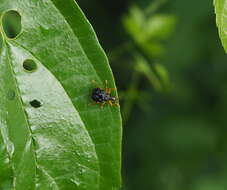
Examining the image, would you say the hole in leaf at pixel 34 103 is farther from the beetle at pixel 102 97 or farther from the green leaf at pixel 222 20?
the green leaf at pixel 222 20

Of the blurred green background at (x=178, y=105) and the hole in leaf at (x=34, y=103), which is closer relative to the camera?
the hole in leaf at (x=34, y=103)

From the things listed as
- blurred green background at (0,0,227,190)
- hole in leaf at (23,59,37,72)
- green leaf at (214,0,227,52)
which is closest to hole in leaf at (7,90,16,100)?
hole in leaf at (23,59,37,72)

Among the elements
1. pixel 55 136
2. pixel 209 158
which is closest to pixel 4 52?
pixel 55 136

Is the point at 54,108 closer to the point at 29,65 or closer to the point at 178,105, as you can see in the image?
the point at 29,65

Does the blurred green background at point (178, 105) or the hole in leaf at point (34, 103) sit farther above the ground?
the blurred green background at point (178, 105)

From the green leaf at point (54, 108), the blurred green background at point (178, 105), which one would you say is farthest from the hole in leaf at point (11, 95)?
the blurred green background at point (178, 105)

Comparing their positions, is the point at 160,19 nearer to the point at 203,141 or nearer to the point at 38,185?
the point at 203,141
